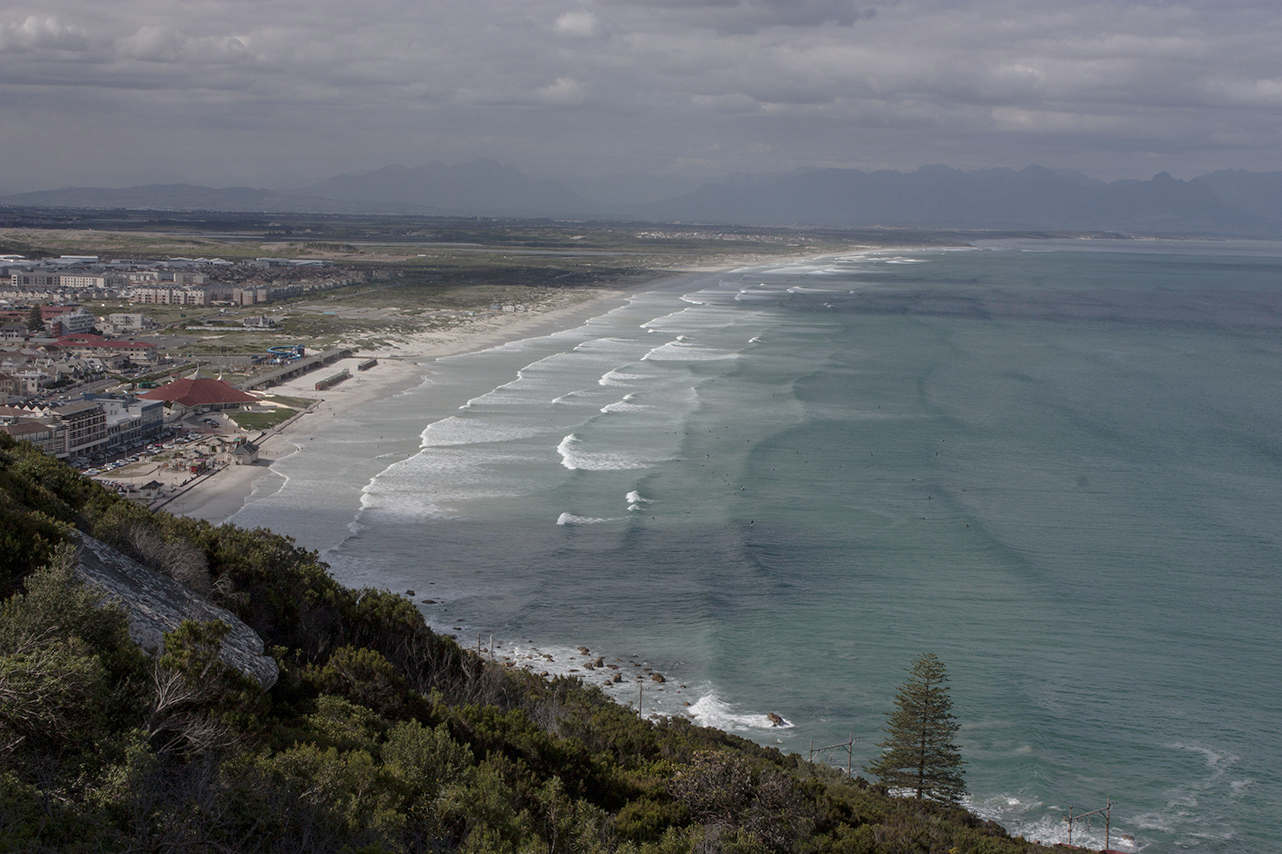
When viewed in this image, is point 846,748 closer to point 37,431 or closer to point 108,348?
point 37,431

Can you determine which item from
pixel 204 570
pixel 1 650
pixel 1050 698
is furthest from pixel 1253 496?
pixel 1 650

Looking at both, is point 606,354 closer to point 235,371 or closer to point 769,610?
point 235,371

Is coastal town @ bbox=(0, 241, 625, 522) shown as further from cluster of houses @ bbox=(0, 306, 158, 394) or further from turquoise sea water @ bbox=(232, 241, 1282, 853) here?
turquoise sea water @ bbox=(232, 241, 1282, 853)

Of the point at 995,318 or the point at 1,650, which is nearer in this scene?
the point at 1,650

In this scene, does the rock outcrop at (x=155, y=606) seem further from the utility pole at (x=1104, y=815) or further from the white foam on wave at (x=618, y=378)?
the white foam on wave at (x=618, y=378)

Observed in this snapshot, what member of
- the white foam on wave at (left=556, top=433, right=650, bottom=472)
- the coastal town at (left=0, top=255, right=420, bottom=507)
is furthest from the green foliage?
the white foam on wave at (left=556, top=433, right=650, bottom=472)

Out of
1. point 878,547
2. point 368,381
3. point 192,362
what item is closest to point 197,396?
point 368,381

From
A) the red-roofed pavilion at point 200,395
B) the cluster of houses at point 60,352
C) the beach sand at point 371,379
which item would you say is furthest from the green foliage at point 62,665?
the cluster of houses at point 60,352
